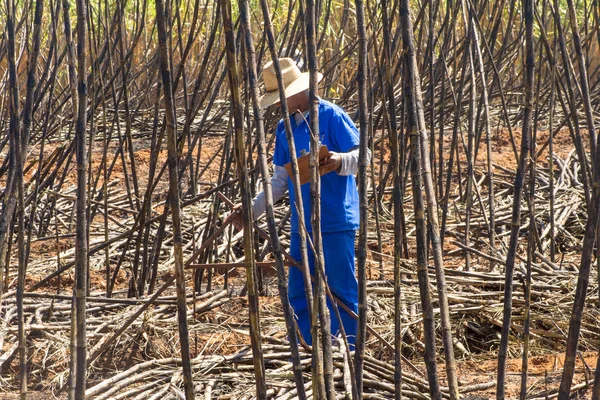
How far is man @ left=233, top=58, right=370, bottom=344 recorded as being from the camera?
257cm

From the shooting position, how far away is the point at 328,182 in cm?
272

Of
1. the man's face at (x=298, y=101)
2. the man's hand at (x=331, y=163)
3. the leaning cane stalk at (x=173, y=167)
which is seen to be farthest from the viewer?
the man's face at (x=298, y=101)

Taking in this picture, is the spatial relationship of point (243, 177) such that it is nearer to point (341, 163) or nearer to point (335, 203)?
point (341, 163)

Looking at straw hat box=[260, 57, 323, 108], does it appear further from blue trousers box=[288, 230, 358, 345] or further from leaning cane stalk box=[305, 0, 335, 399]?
leaning cane stalk box=[305, 0, 335, 399]

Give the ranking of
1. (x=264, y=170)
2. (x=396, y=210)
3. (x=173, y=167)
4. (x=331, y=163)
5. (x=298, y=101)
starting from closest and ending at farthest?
(x=173, y=167) → (x=264, y=170) → (x=396, y=210) → (x=331, y=163) → (x=298, y=101)

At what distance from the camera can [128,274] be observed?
155 inches

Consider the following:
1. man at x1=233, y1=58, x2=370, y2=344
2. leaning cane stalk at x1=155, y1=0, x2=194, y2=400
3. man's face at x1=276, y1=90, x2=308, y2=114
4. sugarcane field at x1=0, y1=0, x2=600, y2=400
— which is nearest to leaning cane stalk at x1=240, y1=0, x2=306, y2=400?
sugarcane field at x1=0, y1=0, x2=600, y2=400

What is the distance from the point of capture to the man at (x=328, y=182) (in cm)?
257

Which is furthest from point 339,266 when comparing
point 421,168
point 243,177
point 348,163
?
point 243,177

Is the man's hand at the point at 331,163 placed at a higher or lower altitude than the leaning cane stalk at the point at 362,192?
higher

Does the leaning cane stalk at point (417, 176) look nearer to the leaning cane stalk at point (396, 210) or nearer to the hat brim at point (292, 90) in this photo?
the leaning cane stalk at point (396, 210)

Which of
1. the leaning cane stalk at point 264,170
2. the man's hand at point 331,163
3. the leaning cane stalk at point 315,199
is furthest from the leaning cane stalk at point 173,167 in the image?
the man's hand at point 331,163

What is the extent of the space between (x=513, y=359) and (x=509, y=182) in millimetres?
2520

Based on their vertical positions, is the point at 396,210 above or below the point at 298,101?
below
